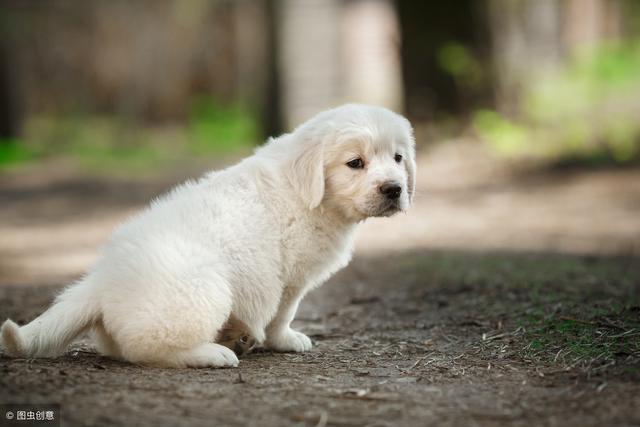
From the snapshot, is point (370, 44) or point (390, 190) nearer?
point (390, 190)

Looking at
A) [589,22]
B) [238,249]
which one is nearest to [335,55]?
[589,22]

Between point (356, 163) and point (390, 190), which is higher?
point (356, 163)

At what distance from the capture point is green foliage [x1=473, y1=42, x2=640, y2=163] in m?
12.3

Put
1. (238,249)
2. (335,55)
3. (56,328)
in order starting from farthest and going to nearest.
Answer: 1. (335,55)
2. (238,249)
3. (56,328)

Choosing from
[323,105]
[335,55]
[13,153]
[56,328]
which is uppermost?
[335,55]

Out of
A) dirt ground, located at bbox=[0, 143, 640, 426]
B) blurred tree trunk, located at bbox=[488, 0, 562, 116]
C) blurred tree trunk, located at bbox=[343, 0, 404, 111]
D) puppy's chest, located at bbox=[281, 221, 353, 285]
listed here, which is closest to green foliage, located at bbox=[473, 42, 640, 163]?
blurred tree trunk, located at bbox=[488, 0, 562, 116]

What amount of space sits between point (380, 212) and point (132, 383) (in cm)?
179

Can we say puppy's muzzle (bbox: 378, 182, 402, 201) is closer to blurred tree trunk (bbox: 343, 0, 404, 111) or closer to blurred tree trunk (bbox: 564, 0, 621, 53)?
blurred tree trunk (bbox: 343, 0, 404, 111)

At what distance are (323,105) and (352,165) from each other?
14505 mm

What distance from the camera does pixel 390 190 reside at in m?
4.72

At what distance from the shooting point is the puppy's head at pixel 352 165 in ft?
15.5

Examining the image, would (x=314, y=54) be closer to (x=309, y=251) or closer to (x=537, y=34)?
(x=537, y=34)

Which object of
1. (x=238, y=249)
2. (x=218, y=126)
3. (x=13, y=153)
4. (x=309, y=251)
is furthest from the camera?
(x=218, y=126)

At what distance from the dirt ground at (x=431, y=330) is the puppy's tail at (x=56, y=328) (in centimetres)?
10
